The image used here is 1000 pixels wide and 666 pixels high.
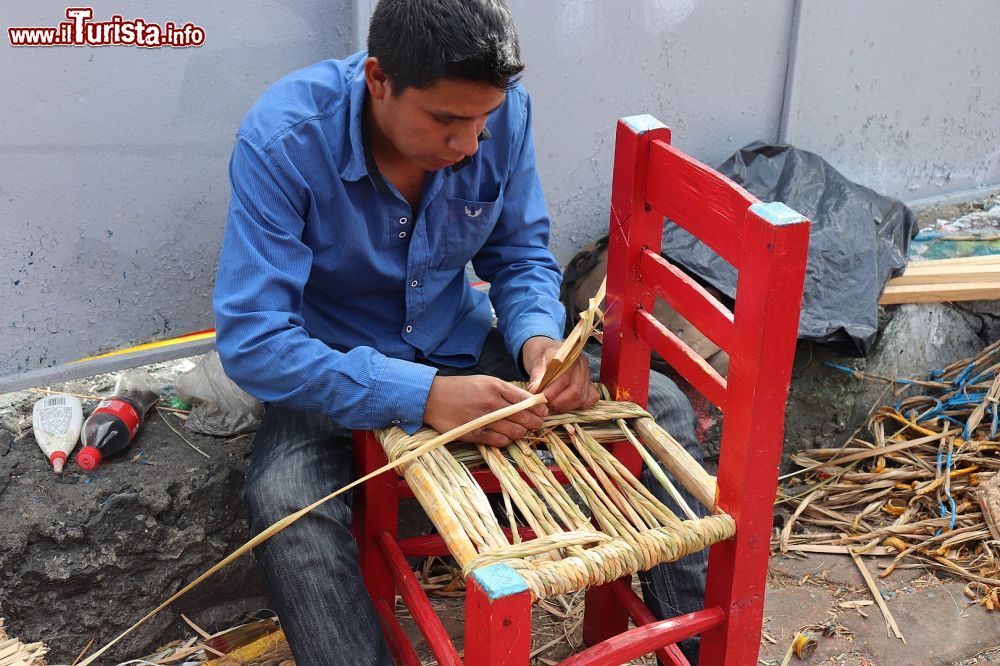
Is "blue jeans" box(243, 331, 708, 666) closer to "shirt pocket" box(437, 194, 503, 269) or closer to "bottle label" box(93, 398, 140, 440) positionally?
"shirt pocket" box(437, 194, 503, 269)

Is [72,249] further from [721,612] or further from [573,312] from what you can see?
[721,612]

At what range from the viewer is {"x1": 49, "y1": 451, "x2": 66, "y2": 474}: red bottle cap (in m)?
2.51

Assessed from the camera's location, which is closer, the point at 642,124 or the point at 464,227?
the point at 642,124

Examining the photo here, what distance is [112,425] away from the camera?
2578 mm

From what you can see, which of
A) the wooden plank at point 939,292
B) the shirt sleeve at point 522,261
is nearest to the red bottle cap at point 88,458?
the shirt sleeve at point 522,261

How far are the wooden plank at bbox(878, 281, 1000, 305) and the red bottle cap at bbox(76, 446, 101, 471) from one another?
2.52 m

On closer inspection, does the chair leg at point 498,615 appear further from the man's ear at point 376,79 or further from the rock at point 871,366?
the rock at point 871,366

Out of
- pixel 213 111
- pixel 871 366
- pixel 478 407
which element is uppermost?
pixel 213 111

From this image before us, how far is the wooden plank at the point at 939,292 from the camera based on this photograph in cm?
349

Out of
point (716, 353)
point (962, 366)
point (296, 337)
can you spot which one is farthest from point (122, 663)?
point (962, 366)

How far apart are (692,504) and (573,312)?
1.28m

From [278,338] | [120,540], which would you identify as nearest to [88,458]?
[120,540]

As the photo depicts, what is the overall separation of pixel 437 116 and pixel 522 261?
630 millimetres

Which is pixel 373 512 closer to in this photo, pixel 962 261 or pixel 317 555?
pixel 317 555
